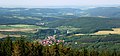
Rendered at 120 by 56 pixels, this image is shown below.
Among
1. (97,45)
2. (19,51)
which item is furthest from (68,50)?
(97,45)

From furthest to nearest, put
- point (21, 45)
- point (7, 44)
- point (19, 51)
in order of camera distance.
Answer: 1. point (7, 44)
2. point (21, 45)
3. point (19, 51)

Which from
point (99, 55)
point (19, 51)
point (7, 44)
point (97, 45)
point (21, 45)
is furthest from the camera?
point (97, 45)

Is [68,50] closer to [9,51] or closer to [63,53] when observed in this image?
[63,53]

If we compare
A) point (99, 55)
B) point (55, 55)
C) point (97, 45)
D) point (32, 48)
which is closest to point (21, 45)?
point (32, 48)

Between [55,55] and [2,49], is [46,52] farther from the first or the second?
[2,49]

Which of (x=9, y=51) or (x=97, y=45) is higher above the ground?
(x=9, y=51)

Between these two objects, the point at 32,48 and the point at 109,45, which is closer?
the point at 32,48

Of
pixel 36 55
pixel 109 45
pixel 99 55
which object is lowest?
pixel 109 45

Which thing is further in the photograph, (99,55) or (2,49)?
(99,55)

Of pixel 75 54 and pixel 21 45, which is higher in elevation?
pixel 21 45
